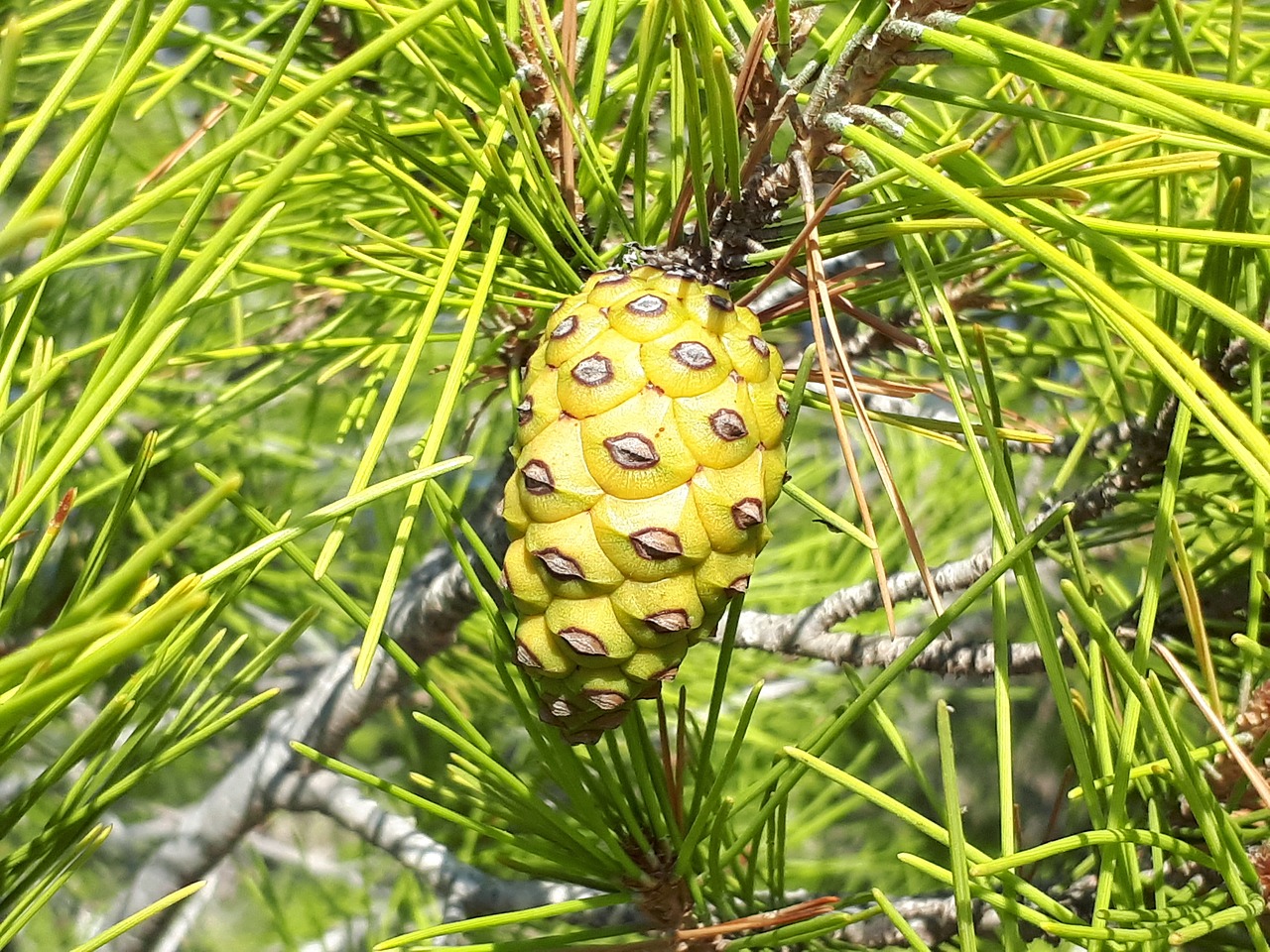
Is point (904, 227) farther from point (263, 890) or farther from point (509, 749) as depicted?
point (509, 749)

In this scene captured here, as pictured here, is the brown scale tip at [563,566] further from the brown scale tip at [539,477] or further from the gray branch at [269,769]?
the gray branch at [269,769]

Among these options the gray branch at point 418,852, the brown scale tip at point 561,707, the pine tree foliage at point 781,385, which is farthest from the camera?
the gray branch at point 418,852

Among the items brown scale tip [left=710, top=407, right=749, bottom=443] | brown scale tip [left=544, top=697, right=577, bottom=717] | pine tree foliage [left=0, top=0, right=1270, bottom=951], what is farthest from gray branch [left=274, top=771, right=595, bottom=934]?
brown scale tip [left=710, top=407, right=749, bottom=443]

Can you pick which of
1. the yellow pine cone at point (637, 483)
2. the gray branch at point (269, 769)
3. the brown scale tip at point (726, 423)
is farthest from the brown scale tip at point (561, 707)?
the gray branch at point (269, 769)

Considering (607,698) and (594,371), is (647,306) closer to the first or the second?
(594,371)

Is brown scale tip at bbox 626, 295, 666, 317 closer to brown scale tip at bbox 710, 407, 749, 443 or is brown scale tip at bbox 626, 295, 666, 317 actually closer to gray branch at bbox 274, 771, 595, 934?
brown scale tip at bbox 710, 407, 749, 443

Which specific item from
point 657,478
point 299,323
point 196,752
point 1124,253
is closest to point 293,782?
point 299,323
